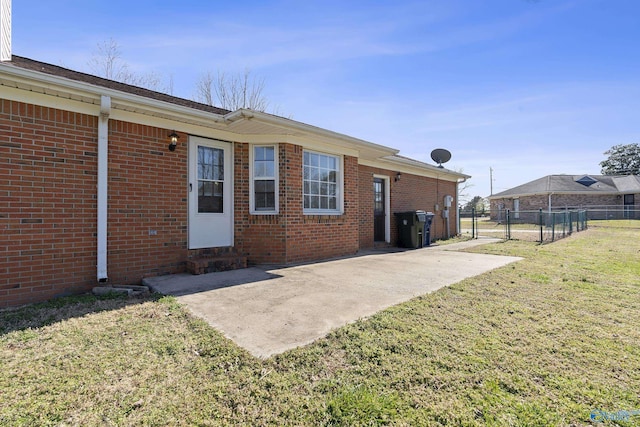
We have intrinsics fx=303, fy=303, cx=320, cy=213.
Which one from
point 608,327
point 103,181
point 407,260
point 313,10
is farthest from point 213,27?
point 608,327

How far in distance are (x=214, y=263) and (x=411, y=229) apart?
6.62 metres

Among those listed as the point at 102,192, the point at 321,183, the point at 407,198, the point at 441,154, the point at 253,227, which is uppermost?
the point at 441,154

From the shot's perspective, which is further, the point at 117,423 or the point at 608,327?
the point at 608,327

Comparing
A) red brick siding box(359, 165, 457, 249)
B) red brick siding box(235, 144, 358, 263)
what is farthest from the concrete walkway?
red brick siding box(359, 165, 457, 249)

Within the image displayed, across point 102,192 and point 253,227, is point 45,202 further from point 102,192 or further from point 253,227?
point 253,227

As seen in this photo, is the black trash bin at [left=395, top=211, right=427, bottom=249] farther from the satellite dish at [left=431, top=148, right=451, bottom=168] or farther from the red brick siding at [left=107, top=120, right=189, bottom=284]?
the red brick siding at [left=107, top=120, right=189, bottom=284]

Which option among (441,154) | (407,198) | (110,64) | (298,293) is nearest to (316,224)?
(298,293)

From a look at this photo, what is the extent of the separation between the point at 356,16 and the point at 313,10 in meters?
1.03

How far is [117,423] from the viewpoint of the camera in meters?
1.74

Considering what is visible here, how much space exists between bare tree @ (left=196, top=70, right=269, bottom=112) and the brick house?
13124mm

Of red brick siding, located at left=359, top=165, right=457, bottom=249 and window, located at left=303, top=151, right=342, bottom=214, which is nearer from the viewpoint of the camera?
window, located at left=303, top=151, right=342, bottom=214

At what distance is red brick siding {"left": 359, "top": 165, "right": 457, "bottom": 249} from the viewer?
934 centimetres

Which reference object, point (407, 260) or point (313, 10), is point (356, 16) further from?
point (407, 260)

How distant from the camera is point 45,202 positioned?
4254 millimetres
